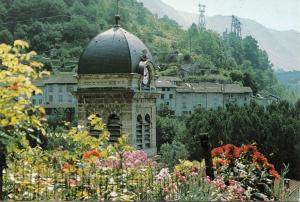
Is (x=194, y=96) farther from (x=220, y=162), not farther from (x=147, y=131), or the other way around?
(x=220, y=162)

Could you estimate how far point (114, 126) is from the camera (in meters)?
14.2

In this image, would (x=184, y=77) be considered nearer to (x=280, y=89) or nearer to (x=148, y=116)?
(x=280, y=89)

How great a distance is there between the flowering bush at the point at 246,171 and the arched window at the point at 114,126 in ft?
18.5

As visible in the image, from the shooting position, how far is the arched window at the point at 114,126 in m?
14.0

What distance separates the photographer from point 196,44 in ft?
529

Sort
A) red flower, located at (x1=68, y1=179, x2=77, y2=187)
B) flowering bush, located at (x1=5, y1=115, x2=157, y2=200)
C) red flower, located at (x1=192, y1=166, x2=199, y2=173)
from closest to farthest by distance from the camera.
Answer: flowering bush, located at (x1=5, y1=115, x2=157, y2=200) → red flower, located at (x1=68, y1=179, x2=77, y2=187) → red flower, located at (x1=192, y1=166, x2=199, y2=173)

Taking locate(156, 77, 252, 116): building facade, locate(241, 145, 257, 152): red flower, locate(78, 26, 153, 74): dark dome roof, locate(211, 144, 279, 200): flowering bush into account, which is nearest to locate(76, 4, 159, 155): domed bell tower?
locate(78, 26, 153, 74): dark dome roof

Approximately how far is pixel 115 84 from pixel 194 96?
259ft

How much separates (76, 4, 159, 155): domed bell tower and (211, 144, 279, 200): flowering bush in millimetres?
5582

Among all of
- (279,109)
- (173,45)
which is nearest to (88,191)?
(279,109)

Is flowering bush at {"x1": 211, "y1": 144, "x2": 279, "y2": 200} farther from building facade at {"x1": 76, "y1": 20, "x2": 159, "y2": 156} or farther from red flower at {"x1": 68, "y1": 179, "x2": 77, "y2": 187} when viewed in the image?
building facade at {"x1": 76, "y1": 20, "x2": 159, "y2": 156}

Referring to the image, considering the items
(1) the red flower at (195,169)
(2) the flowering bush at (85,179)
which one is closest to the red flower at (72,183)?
(2) the flowering bush at (85,179)

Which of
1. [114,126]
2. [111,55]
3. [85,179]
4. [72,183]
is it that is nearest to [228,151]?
[85,179]

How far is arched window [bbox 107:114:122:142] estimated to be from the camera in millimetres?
14008
